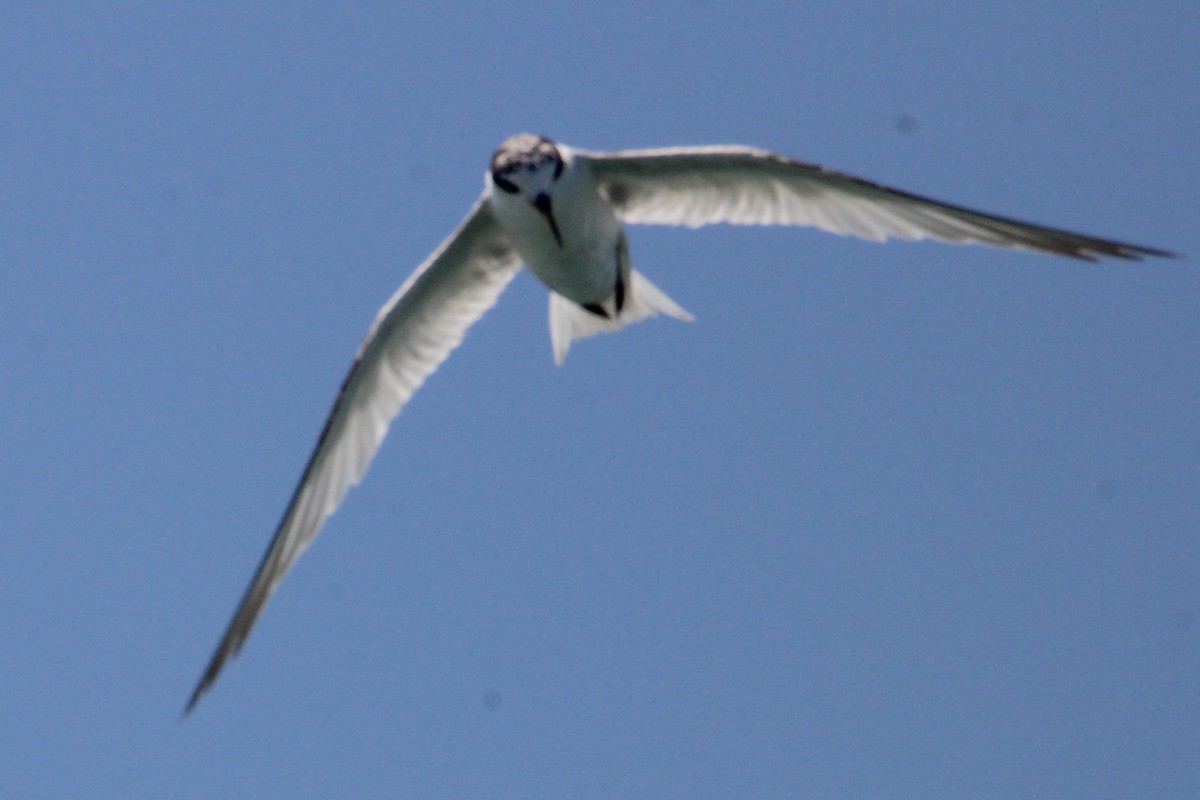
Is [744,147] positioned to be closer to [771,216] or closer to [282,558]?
[771,216]

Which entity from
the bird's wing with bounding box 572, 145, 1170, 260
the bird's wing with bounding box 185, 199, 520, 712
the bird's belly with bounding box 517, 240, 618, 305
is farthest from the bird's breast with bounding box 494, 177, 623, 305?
the bird's wing with bounding box 185, 199, 520, 712

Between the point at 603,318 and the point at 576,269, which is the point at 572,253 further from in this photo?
the point at 603,318

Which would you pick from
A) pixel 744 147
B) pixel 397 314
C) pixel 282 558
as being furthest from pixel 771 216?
pixel 282 558

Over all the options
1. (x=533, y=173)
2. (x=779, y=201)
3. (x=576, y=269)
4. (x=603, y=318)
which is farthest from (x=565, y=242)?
(x=779, y=201)

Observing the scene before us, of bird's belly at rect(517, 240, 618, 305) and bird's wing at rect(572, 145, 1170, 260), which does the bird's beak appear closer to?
bird's belly at rect(517, 240, 618, 305)

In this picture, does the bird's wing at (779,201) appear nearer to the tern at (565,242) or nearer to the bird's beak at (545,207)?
the tern at (565,242)

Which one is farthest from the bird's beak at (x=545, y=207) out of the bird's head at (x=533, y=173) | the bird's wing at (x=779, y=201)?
the bird's wing at (x=779, y=201)
